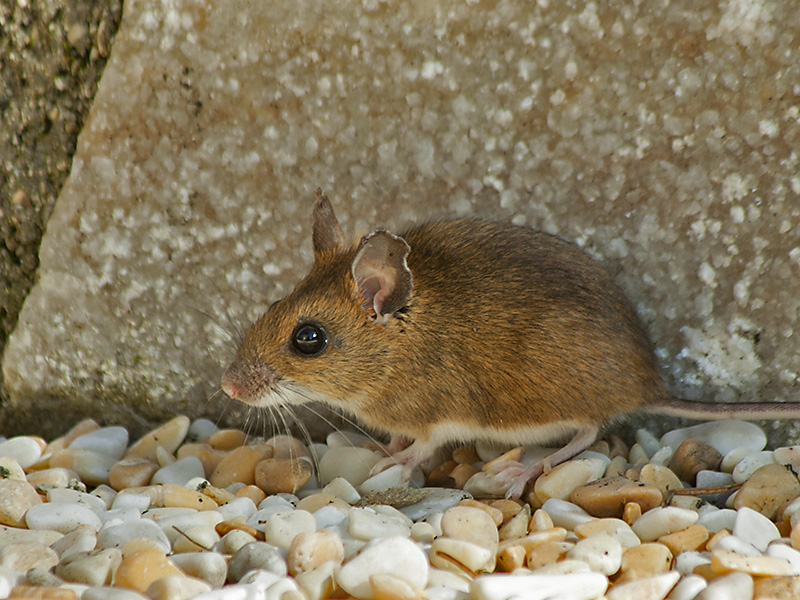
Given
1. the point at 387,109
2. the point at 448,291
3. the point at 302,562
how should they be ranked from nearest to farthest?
the point at 302,562, the point at 448,291, the point at 387,109

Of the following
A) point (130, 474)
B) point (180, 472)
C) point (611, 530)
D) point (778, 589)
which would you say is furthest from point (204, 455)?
point (778, 589)


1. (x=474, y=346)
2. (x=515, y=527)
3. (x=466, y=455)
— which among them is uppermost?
(x=474, y=346)

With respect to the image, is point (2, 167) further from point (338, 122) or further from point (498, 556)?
point (498, 556)

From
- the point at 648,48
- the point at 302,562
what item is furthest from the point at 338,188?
the point at 302,562

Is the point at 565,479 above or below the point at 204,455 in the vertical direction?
below

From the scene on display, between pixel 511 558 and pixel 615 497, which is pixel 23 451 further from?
pixel 615 497

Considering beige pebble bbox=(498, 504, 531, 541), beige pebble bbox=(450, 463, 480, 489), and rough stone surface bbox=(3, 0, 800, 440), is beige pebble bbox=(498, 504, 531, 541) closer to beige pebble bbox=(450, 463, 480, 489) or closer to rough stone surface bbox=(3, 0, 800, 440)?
beige pebble bbox=(450, 463, 480, 489)

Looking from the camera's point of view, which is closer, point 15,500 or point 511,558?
point 511,558
